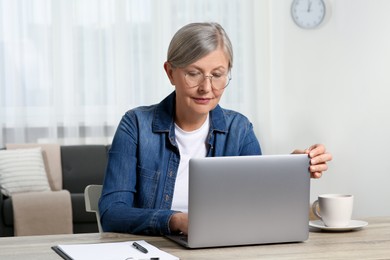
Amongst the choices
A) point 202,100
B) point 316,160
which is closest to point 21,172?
point 202,100

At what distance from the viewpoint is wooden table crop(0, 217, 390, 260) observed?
1.71 m

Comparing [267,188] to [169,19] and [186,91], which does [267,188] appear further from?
[169,19]

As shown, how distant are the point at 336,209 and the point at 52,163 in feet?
13.7

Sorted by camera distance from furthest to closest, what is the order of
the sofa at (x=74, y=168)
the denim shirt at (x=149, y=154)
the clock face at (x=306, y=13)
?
the clock face at (x=306, y=13), the sofa at (x=74, y=168), the denim shirt at (x=149, y=154)

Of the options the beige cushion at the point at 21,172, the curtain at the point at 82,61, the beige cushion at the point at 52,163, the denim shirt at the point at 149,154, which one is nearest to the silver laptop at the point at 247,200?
the denim shirt at the point at 149,154

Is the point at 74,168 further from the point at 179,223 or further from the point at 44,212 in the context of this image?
the point at 179,223

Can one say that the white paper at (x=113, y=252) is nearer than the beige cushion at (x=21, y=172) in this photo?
Yes

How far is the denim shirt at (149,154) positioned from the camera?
2182 millimetres

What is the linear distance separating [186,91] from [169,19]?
424cm

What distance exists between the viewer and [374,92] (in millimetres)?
6250

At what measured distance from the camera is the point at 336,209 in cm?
205

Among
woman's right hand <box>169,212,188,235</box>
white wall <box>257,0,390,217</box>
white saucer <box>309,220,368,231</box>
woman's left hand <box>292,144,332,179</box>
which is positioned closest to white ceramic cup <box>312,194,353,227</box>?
white saucer <box>309,220,368,231</box>

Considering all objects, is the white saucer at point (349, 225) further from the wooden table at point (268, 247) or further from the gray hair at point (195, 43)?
the gray hair at point (195, 43)

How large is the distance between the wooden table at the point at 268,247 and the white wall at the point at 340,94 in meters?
4.33
